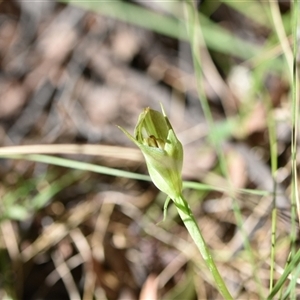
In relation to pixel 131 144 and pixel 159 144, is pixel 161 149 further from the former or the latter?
pixel 131 144

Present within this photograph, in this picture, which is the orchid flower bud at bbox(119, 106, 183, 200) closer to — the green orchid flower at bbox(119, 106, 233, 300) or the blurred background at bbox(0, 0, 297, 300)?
the green orchid flower at bbox(119, 106, 233, 300)

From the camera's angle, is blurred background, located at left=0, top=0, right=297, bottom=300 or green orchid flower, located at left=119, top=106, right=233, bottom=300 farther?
blurred background, located at left=0, top=0, right=297, bottom=300

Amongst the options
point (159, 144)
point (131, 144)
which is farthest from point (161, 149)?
point (131, 144)

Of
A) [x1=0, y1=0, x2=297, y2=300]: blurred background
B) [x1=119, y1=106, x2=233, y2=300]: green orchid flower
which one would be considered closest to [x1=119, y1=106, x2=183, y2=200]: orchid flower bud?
[x1=119, y1=106, x2=233, y2=300]: green orchid flower

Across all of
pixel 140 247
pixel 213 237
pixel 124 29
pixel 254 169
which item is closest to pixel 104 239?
pixel 140 247

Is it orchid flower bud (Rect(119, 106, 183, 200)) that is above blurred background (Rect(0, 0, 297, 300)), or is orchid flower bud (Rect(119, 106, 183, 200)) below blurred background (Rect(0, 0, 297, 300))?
above

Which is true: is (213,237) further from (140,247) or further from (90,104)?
(90,104)

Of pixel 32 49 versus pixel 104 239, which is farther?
pixel 32 49
